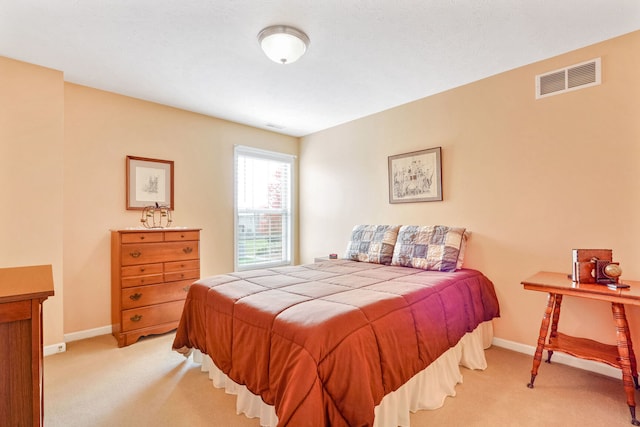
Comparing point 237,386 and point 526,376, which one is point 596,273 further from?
point 237,386

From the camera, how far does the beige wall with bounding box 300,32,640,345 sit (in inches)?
86.1

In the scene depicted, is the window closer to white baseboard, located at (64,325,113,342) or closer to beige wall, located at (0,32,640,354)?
beige wall, located at (0,32,640,354)

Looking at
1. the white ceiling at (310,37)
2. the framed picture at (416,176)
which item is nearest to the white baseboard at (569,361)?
the framed picture at (416,176)

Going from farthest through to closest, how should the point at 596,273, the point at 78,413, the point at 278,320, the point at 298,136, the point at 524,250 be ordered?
the point at 298,136
the point at 524,250
the point at 596,273
the point at 78,413
the point at 278,320

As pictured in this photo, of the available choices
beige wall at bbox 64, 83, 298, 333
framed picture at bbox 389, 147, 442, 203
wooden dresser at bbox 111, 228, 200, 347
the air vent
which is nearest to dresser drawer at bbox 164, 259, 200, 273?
wooden dresser at bbox 111, 228, 200, 347

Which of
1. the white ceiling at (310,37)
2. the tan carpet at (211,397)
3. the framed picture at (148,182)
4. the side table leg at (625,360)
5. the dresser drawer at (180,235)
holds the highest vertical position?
the white ceiling at (310,37)

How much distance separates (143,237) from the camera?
9.53 feet

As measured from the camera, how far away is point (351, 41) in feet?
7.34

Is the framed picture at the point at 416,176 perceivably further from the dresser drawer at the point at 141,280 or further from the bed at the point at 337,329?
the dresser drawer at the point at 141,280

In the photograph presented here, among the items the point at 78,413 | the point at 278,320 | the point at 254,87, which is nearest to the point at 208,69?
the point at 254,87

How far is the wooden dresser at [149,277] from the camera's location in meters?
2.79

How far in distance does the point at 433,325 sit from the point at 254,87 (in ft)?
8.76

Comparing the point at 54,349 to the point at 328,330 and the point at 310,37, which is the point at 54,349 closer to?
the point at 328,330

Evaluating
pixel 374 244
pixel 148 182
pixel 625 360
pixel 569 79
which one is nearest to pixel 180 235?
pixel 148 182
